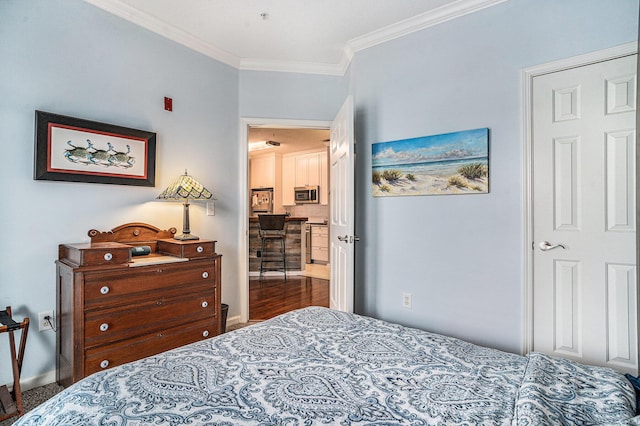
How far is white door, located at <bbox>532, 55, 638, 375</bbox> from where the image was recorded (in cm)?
198

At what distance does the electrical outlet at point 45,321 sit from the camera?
218 centimetres

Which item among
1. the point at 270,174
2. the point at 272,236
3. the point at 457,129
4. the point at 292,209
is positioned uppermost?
the point at 270,174

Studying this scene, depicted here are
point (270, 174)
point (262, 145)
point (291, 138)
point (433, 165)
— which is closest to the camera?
point (433, 165)

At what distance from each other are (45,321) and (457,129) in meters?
3.04

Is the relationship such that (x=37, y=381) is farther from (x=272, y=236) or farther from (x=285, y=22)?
(x=272, y=236)

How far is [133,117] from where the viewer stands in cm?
265

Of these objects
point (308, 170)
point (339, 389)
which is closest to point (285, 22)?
point (339, 389)

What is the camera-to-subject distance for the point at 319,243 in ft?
23.5

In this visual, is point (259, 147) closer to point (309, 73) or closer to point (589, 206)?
point (309, 73)

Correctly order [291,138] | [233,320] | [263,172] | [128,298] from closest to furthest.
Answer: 1. [128,298]
2. [233,320]
3. [291,138]
4. [263,172]

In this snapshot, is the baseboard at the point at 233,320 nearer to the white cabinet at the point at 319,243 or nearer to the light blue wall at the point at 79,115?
the light blue wall at the point at 79,115

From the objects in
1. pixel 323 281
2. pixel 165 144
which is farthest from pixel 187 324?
pixel 323 281

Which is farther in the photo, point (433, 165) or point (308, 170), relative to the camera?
point (308, 170)

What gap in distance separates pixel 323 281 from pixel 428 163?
3325mm
